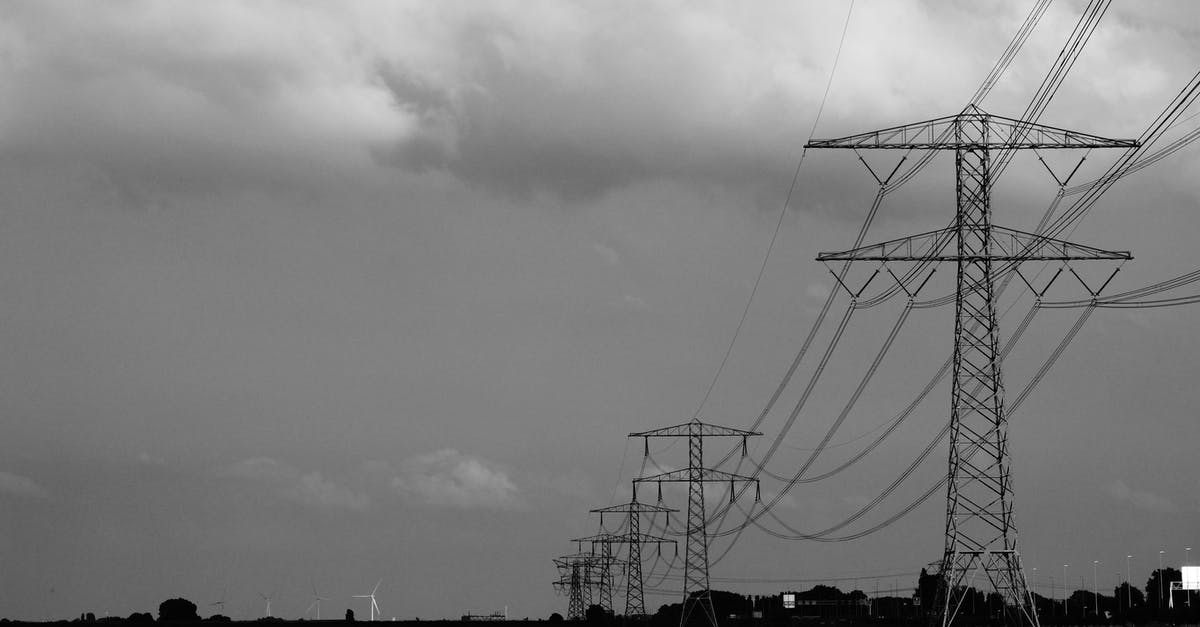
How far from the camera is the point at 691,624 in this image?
186m

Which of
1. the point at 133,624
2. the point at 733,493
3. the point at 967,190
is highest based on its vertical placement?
the point at 967,190

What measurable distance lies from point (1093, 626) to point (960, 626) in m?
11.0

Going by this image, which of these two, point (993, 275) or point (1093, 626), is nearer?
point (993, 275)

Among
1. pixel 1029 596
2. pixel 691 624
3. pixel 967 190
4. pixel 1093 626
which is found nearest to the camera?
pixel 1029 596

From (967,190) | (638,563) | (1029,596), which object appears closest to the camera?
(1029,596)

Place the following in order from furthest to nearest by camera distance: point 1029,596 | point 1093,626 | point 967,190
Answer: point 1093,626, point 967,190, point 1029,596

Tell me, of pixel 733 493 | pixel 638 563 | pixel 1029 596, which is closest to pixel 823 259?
pixel 1029 596

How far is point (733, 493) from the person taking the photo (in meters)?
130

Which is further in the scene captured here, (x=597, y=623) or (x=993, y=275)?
(x=597, y=623)

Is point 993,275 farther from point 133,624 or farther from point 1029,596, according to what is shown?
point 133,624

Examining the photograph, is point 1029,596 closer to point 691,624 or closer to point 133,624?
point 691,624

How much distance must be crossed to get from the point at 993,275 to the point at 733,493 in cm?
5981

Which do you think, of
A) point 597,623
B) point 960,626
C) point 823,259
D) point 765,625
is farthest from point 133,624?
point 823,259

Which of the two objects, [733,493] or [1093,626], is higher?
[733,493]
